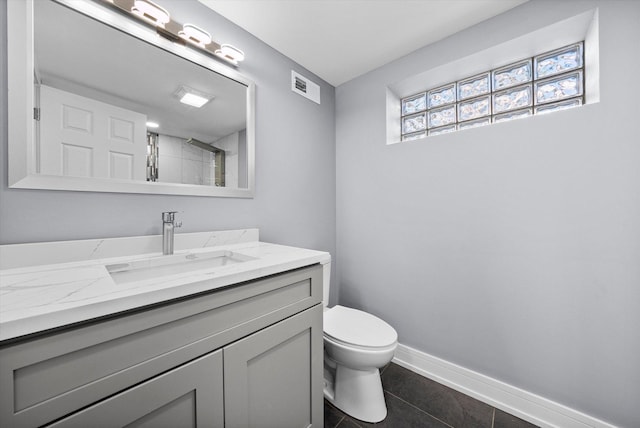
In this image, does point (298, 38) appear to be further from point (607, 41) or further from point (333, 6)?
point (607, 41)

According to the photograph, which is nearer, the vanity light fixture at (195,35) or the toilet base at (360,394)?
the vanity light fixture at (195,35)

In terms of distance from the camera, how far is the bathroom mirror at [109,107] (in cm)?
86

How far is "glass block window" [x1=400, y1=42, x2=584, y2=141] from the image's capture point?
1.37 meters

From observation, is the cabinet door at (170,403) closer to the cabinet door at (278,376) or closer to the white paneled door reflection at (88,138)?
the cabinet door at (278,376)

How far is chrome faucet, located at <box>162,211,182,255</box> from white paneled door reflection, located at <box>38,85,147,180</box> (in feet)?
0.70

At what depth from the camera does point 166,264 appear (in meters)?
1.06

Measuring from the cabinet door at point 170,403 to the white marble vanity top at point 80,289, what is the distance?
0.70 ft

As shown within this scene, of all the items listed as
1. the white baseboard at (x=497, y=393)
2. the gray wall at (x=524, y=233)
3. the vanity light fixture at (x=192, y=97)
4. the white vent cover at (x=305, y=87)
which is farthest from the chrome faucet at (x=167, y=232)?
the white baseboard at (x=497, y=393)

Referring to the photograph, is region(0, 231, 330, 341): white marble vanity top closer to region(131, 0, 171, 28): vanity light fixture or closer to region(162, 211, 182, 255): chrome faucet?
region(162, 211, 182, 255): chrome faucet

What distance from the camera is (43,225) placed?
2.91 ft

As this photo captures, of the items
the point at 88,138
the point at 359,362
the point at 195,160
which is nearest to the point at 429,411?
the point at 359,362

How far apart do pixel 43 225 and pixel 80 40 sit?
2.48 feet

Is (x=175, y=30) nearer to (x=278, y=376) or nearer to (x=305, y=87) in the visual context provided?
(x=305, y=87)

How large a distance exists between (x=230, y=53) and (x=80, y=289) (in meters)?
1.36
